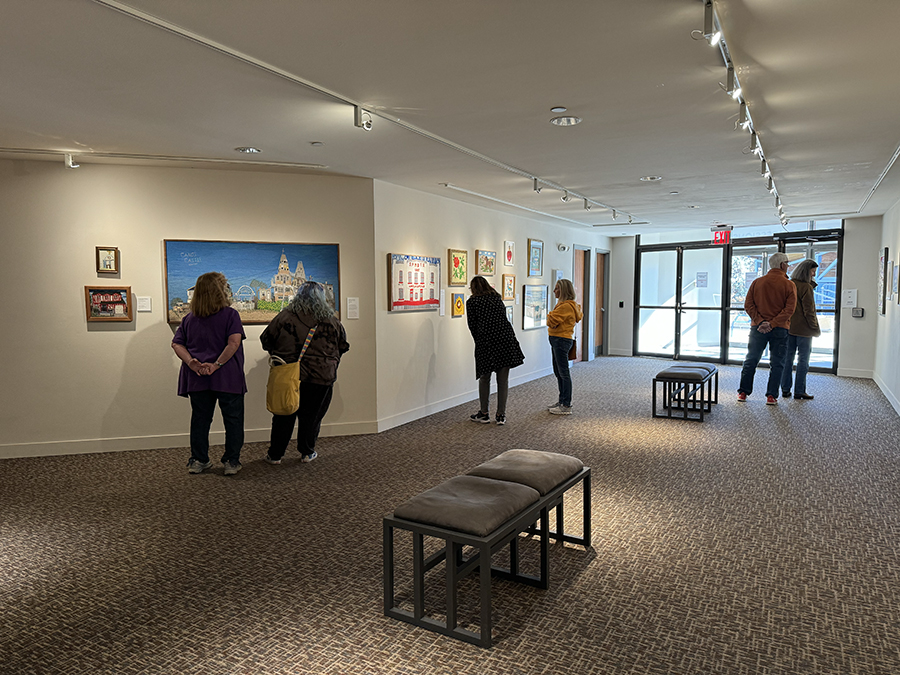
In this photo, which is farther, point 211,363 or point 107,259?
point 107,259

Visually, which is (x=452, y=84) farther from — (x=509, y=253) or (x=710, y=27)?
(x=509, y=253)

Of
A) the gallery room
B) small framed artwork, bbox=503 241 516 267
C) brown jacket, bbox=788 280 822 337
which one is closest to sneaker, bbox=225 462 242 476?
the gallery room

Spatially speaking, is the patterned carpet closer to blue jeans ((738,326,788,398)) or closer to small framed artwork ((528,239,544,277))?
blue jeans ((738,326,788,398))

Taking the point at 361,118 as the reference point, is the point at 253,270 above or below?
below

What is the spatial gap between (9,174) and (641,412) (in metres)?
6.30

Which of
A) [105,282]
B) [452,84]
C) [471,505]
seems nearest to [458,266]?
[105,282]

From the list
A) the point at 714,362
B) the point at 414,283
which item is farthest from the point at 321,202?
the point at 714,362

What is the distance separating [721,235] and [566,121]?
301 inches

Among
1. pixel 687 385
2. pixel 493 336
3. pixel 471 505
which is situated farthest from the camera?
pixel 687 385

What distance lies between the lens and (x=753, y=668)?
2.24 m

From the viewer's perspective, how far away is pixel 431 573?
298 centimetres

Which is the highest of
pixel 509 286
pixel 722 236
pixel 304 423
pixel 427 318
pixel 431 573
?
pixel 722 236

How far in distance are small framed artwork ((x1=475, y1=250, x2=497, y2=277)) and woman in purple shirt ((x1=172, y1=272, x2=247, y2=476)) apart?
3.71m

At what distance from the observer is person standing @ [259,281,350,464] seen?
4.80 meters
